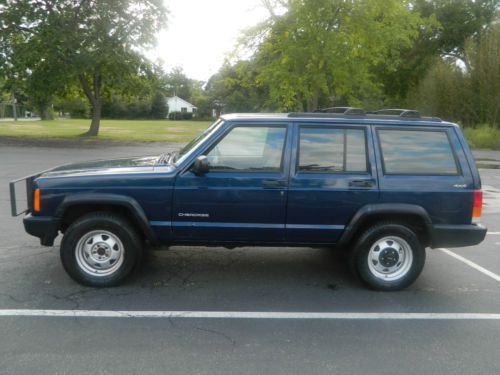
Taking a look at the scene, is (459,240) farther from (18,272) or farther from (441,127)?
(18,272)

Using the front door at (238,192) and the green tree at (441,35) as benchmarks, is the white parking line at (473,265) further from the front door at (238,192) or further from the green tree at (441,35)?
the green tree at (441,35)

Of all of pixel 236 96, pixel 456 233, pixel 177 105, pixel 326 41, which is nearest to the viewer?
pixel 456 233

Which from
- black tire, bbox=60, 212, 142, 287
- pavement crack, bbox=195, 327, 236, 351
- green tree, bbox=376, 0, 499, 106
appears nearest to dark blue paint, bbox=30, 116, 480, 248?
black tire, bbox=60, 212, 142, 287

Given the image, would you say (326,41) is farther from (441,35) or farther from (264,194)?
(264,194)

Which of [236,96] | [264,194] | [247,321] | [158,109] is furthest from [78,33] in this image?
[158,109]

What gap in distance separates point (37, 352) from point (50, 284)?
140 centimetres

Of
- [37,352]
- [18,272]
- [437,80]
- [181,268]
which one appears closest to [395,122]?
[181,268]

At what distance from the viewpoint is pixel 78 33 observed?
22453 mm

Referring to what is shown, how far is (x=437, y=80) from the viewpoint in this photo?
27.3 m

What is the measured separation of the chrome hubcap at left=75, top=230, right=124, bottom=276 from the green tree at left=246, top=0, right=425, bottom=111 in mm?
19478

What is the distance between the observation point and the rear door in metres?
4.45

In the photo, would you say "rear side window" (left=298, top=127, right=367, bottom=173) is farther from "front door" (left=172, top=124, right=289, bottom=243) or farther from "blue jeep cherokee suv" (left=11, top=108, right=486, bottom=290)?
"front door" (left=172, top=124, right=289, bottom=243)

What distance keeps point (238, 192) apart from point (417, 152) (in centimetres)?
189

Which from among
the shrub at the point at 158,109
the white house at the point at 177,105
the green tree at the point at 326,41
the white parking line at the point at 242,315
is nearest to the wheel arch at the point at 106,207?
the white parking line at the point at 242,315
